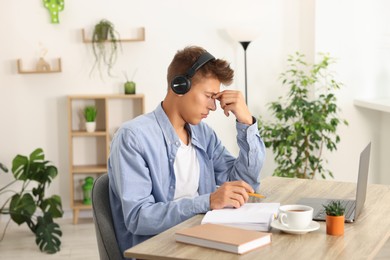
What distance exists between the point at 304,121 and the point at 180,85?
2810mm

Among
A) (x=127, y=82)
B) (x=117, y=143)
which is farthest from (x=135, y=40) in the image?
(x=117, y=143)

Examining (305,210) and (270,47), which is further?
(270,47)

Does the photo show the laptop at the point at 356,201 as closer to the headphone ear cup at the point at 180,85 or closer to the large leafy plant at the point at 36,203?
the headphone ear cup at the point at 180,85

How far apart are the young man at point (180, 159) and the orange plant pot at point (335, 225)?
0.34m

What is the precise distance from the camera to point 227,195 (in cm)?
249

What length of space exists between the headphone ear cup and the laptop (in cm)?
56

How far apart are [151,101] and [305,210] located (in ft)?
10.9

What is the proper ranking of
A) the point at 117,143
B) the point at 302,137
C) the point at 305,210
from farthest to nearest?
the point at 302,137 < the point at 117,143 < the point at 305,210

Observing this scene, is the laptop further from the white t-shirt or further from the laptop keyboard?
the white t-shirt

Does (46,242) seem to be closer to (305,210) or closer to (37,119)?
(37,119)

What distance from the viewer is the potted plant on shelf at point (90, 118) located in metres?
5.40

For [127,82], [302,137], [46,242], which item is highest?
[127,82]

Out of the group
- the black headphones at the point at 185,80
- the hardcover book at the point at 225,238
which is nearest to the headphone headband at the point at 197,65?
the black headphones at the point at 185,80

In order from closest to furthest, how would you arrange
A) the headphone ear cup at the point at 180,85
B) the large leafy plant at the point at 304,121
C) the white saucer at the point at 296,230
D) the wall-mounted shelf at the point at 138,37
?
the white saucer at the point at 296,230 → the headphone ear cup at the point at 180,85 → the large leafy plant at the point at 304,121 → the wall-mounted shelf at the point at 138,37
